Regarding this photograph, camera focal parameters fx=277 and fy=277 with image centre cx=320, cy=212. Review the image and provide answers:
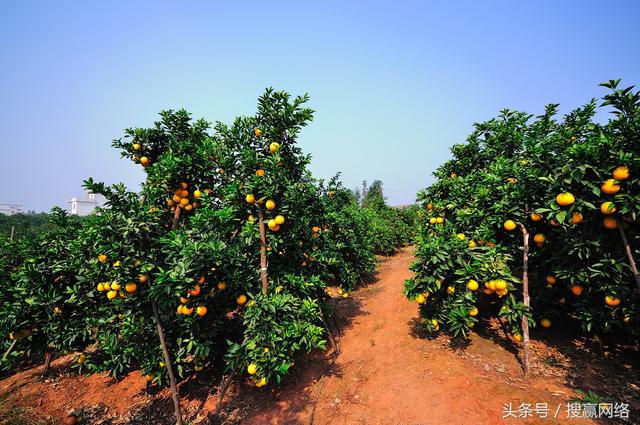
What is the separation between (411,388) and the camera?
4367mm

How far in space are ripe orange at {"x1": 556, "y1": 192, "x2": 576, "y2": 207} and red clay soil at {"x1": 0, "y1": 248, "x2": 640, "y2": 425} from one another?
254cm

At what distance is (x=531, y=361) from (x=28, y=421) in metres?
8.25

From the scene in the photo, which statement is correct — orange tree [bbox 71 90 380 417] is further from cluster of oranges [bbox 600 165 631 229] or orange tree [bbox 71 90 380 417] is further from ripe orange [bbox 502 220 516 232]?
cluster of oranges [bbox 600 165 631 229]

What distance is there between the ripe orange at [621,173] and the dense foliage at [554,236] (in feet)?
0.04

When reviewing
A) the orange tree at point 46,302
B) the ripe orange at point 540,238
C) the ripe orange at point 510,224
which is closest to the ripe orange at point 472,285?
the ripe orange at point 510,224

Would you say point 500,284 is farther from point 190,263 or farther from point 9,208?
point 9,208

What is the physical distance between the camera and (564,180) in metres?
3.58

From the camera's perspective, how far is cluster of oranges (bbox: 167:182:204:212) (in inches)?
195

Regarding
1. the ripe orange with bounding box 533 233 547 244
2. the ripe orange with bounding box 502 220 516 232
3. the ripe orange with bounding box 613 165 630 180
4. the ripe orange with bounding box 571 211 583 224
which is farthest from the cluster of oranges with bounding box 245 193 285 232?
the ripe orange with bounding box 613 165 630 180

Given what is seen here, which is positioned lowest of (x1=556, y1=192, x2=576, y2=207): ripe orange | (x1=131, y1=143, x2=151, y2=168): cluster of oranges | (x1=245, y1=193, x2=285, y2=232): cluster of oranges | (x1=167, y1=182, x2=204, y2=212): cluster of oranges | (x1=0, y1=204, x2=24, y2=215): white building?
(x1=556, y1=192, x2=576, y2=207): ripe orange

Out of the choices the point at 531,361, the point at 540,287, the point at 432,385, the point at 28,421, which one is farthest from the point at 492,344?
the point at 28,421

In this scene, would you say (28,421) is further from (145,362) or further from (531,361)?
(531,361)

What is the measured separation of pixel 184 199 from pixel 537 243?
20.1 feet

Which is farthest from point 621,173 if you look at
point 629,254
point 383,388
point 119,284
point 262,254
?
point 119,284
